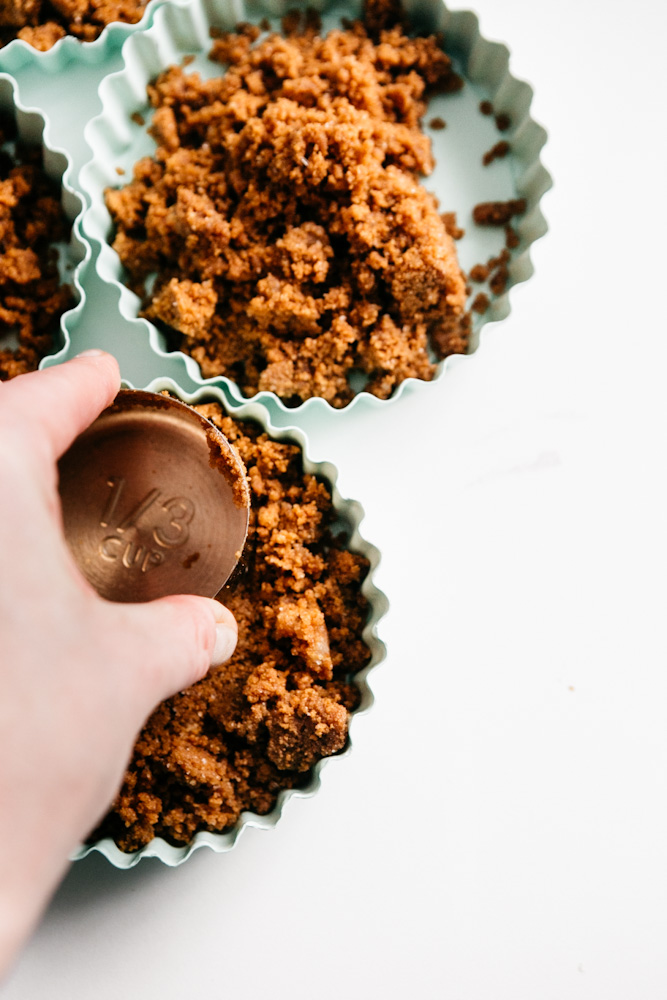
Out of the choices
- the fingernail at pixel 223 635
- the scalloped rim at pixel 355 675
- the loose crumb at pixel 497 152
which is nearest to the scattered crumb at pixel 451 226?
the loose crumb at pixel 497 152

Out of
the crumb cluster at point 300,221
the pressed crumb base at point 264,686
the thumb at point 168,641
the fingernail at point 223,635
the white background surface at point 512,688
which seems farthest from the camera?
the white background surface at point 512,688

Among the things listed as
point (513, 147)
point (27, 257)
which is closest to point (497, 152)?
point (513, 147)

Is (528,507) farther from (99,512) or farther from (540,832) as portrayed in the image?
(99,512)

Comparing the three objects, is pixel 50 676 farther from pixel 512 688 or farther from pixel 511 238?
pixel 511 238

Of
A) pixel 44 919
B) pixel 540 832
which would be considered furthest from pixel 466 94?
pixel 44 919

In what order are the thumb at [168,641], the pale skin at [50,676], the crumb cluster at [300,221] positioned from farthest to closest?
the crumb cluster at [300,221], the thumb at [168,641], the pale skin at [50,676]

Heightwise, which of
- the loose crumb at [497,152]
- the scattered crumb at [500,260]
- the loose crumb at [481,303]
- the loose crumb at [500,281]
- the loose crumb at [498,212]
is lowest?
the loose crumb at [481,303]

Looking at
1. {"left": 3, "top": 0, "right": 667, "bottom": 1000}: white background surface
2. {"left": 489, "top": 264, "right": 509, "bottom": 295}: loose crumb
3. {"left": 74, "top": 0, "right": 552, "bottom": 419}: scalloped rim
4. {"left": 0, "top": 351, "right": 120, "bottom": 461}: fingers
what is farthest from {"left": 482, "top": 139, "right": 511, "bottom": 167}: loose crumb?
{"left": 0, "top": 351, "right": 120, "bottom": 461}: fingers

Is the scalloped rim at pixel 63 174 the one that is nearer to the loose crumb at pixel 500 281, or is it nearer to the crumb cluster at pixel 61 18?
the crumb cluster at pixel 61 18
